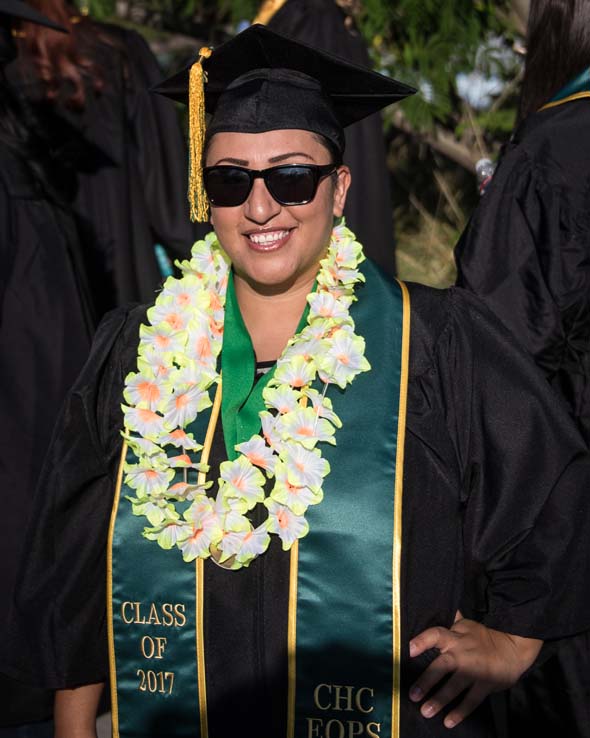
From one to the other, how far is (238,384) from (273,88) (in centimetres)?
61

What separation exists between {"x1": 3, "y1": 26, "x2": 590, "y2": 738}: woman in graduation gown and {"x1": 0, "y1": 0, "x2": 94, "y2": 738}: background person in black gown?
101cm

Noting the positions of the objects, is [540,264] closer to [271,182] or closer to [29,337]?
[271,182]

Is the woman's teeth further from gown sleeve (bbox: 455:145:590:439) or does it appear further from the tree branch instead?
the tree branch

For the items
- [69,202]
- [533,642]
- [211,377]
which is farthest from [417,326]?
[69,202]

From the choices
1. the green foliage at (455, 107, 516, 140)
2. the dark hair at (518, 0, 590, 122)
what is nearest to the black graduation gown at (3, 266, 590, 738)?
the dark hair at (518, 0, 590, 122)

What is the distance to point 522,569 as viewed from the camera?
1.92 meters

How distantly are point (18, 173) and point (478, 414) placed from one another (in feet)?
6.79

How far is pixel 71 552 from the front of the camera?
2.12 meters

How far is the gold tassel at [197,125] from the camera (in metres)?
2.13

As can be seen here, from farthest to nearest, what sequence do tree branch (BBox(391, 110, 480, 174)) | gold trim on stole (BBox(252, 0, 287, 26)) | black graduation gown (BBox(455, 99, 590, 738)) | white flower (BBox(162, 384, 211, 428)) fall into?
1. tree branch (BBox(391, 110, 480, 174))
2. gold trim on stole (BBox(252, 0, 287, 26))
3. black graduation gown (BBox(455, 99, 590, 738))
4. white flower (BBox(162, 384, 211, 428))

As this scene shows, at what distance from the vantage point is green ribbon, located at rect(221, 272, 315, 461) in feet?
6.68

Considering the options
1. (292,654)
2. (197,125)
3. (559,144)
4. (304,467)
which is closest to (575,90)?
(559,144)

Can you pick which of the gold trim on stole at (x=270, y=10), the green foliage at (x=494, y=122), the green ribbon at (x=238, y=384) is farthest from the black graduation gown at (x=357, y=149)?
the green ribbon at (x=238, y=384)

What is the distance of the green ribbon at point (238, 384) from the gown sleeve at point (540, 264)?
0.70 m
